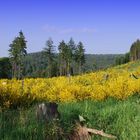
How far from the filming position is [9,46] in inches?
3844

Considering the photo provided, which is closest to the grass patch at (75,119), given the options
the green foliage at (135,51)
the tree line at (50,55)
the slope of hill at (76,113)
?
the slope of hill at (76,113)

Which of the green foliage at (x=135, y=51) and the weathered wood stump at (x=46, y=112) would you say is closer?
the weathered wood stump at (x=46, y=112)

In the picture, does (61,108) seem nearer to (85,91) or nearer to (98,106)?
(98,106)

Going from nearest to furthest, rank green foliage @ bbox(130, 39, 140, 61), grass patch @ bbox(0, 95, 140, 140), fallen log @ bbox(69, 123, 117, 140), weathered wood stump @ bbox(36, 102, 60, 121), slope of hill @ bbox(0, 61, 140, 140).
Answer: fallen log @ bbox(69, 123, 117, 140) → grass patch @ bbox(0, 95, 140, 140) → slope of hill @ bbox(0, 61, 140, 140) → weathered wood stump @ bbox(36, 102, 60, 121) → green foliage @ bbox(130, 39, 140, 61)

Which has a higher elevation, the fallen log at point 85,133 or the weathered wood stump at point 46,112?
the weathered wood stump at point 46,112

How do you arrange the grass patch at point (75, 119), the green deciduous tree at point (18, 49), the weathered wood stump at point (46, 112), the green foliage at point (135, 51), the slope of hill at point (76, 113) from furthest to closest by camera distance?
the green foliage at point (135, 51), the green deciduous tree at point (18, 49), the weathered wood stump at point (46, 112), the slope of hill at point (76, 113), the grass patch at point (75, 119)

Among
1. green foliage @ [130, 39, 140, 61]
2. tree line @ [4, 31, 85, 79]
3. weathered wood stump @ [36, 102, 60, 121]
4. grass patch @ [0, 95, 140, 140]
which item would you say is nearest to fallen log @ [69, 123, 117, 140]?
grass patch @ [0, 95, 140, 140]

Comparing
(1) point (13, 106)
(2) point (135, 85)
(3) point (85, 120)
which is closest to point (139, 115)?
(3) point (85, 120)

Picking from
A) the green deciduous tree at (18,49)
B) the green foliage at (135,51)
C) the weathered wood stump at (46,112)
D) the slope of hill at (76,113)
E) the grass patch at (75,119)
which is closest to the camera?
the grass patch at (75,119)

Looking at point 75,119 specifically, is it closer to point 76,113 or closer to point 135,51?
point 76,113

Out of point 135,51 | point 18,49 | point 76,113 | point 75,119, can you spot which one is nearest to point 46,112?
point 75,119

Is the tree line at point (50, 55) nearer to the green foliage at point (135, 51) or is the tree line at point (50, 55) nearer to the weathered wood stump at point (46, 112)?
the green foliage at point (135, 51)

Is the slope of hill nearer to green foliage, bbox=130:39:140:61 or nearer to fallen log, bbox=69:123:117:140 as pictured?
fallen log, bbox=69:123:117:140

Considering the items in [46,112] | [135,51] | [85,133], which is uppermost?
[135,51]
